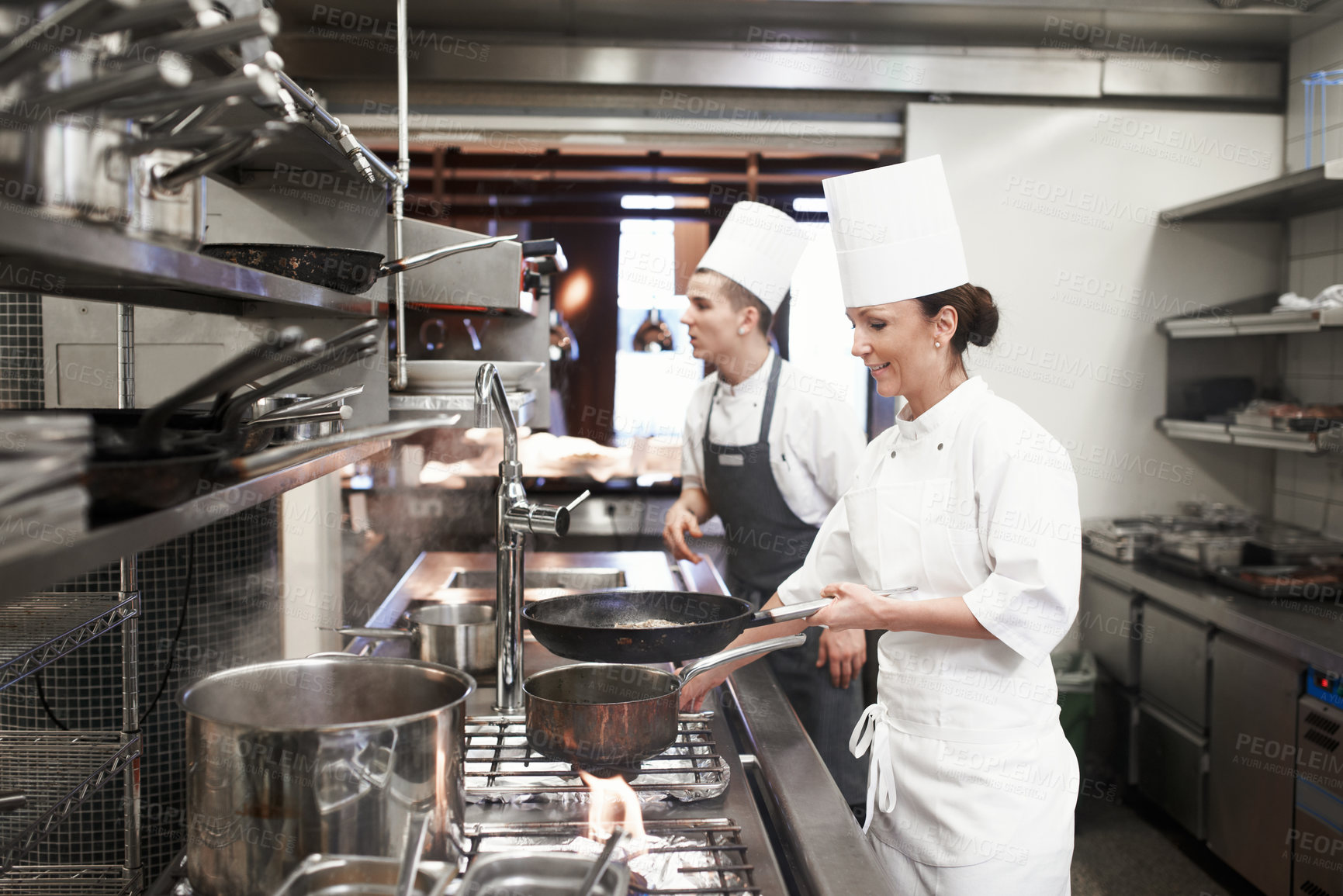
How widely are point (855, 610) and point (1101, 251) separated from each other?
3050 mm

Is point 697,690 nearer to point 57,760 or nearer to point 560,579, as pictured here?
point 57,760

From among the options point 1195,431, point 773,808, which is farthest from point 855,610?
point 1195,431

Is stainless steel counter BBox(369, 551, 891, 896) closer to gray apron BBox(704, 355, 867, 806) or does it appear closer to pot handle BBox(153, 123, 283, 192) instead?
gray apron BBox(704, 355, 867, 806)

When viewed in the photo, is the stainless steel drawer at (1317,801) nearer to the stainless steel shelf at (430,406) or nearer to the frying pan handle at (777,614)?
the frying pan handle at (777,614)

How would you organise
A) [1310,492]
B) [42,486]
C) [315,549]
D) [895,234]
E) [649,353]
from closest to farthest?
1. [42,486]
2. [895,234]
3. [1310,492]
4. [315,549]
5. [649,353]

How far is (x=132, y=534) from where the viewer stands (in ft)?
2.10

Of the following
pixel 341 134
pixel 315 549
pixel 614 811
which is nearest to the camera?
pixel 614 811

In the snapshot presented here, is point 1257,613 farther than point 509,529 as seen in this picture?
Yes

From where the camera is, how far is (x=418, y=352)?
11.7 feet

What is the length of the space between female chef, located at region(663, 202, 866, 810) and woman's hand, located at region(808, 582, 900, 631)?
1.17m

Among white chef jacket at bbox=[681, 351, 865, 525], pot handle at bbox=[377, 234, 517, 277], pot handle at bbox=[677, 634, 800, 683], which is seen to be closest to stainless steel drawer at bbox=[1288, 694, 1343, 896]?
white chef jacket at bbox=[681, 351, 865, 525]

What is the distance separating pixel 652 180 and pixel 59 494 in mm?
4753

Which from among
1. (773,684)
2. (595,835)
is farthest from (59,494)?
(773,684)

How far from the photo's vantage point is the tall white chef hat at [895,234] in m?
1.76
